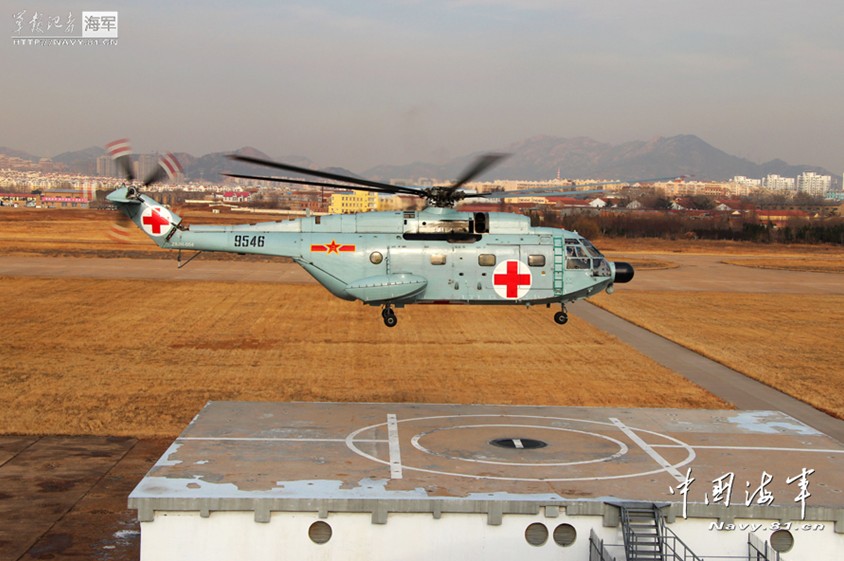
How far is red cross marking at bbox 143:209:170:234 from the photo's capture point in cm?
3844

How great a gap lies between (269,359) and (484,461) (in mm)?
29923

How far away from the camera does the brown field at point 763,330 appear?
2410 inches

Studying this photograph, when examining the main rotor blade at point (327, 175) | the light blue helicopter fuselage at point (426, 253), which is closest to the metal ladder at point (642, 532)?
the light blue helicopter fuselage at point (426, 253)

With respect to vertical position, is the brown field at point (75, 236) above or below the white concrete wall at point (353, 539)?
above

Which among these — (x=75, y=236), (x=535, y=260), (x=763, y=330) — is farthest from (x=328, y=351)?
(x=75, y=236)

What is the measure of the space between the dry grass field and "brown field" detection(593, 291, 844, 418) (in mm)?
6519

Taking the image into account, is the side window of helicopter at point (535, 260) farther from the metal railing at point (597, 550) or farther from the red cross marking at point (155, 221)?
the red cross marking at point (155, 221)

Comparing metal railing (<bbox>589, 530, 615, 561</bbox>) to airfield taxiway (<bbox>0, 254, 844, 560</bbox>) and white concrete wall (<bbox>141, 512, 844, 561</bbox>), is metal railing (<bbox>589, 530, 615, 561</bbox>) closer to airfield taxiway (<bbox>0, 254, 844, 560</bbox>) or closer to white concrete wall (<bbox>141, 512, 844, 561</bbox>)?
white concrete wall (<bbox>141, 512, 844, 561</bbox>)

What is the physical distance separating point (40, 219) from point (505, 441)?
160573 mm

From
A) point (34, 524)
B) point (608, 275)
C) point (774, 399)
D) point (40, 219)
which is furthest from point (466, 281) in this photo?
point (40, 219)

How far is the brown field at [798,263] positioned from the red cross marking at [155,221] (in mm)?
107282

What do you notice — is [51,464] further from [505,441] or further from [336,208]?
[336,208]

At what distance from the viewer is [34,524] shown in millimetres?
37781

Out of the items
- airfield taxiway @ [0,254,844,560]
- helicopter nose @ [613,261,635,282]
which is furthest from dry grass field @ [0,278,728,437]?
helicopter nose @ [613,261,635,282]
